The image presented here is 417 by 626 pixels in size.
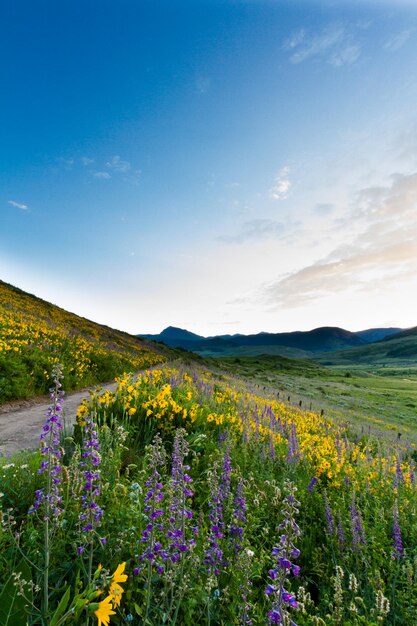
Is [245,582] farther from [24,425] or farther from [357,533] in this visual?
[24,425]

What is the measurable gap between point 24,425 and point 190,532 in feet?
19.7

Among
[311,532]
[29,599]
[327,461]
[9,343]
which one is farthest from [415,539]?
[9,343]

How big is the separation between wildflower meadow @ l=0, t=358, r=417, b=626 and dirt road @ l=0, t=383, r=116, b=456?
4.72 feet

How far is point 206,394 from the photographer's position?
10.7 m

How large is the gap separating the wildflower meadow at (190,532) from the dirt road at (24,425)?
144cm

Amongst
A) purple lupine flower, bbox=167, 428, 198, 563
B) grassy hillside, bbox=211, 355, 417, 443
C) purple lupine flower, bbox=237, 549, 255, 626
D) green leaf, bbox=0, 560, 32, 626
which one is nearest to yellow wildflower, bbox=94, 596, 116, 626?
green leaf, bbox=0, 560, 32, 626

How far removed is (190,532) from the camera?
146 inches

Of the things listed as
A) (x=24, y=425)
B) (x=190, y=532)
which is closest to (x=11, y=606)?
(x=190, y=532)

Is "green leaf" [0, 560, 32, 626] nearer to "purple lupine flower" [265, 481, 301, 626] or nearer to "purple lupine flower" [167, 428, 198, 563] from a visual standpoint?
"purple lupine flower" [167, 428, 198, 563]

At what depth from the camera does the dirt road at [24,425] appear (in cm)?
645

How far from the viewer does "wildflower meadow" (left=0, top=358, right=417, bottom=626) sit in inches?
91.4

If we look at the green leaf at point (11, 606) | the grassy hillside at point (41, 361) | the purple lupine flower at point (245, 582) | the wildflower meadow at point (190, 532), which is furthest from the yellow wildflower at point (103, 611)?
the grassy hillside at point (41, 361)

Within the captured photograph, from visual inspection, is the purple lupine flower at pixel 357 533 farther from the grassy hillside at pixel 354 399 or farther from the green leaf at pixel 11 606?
the grassy hillside at pixel 354 399

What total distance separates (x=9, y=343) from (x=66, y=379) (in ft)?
8.70
